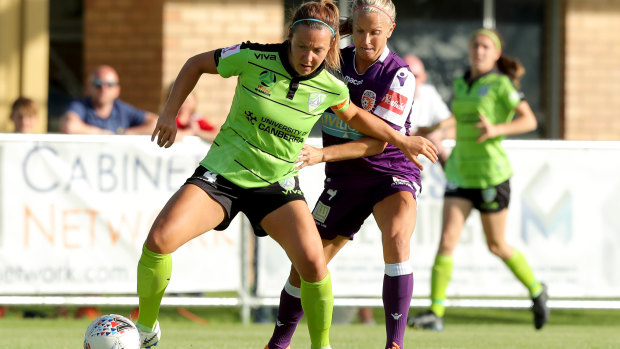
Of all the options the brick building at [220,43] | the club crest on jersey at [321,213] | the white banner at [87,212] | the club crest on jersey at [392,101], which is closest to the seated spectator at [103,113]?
the white banner at [87,212]

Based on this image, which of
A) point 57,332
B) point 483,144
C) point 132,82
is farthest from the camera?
point 132,82

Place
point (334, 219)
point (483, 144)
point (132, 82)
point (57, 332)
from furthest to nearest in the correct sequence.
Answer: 1. point (132, 82)
2. point (483, 144)
3. point (57, 332)
4. point (334, 219)

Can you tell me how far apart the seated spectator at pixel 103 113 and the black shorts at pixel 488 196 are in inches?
121

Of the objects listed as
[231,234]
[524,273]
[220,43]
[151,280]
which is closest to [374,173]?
[151,280]

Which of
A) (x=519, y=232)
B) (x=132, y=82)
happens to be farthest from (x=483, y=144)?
(x=132, y=82)

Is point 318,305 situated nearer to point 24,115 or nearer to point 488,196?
point 488,196

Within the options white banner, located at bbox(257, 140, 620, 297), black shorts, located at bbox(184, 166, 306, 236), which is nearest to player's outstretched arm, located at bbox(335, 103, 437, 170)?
black shorts, located at bbox(184, 166, 306, 236)

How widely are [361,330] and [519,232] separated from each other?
5.77 ft

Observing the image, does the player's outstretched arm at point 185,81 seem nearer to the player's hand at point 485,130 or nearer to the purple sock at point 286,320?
the purple sock at point 286,320

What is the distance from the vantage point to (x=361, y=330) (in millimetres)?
Result: 9086

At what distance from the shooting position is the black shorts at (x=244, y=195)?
19.2 ft

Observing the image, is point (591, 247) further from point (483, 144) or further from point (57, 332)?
point (57, 332)

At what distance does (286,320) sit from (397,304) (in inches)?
25.8

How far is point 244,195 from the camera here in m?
5.91
